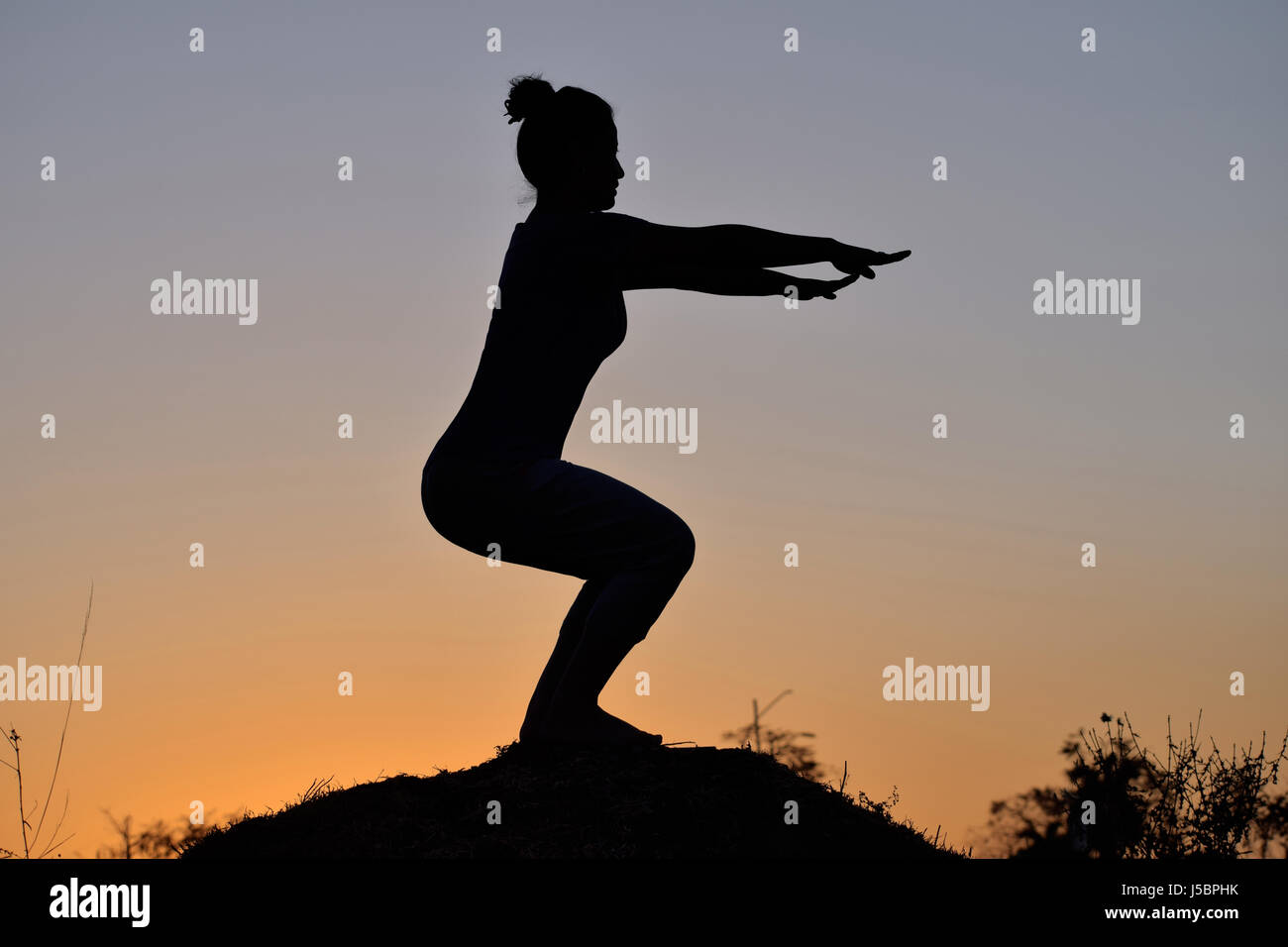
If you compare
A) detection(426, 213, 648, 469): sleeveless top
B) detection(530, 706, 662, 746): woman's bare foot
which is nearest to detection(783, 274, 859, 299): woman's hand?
detection(426, 213, 648, 469): sleeveless top

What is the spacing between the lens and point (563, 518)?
6824mm

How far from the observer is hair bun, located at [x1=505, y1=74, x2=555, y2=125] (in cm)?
709

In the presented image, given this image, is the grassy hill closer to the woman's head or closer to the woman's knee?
the woman's knee

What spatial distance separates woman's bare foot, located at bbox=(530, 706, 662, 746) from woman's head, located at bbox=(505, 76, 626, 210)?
259 centimetres

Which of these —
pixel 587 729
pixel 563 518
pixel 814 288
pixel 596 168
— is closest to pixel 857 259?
pixel 814 288

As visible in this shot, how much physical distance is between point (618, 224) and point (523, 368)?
33.1 inches

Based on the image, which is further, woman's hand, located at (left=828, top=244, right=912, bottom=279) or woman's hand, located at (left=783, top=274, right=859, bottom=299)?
woman's hand, located at (left=783, top=274, right=859, bottom=299)

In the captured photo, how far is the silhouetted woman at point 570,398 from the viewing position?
6.78 meters

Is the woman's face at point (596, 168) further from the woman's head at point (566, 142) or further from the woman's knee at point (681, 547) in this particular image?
the woman's knee at point (681, 547)

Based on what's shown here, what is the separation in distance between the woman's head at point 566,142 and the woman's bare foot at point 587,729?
2.59 meters

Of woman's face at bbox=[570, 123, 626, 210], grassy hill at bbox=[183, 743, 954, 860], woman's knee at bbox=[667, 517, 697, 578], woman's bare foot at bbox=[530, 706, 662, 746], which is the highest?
woman's face at bbox=[570, 123, 626, 210]

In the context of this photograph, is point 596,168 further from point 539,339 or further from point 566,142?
point 539,339
